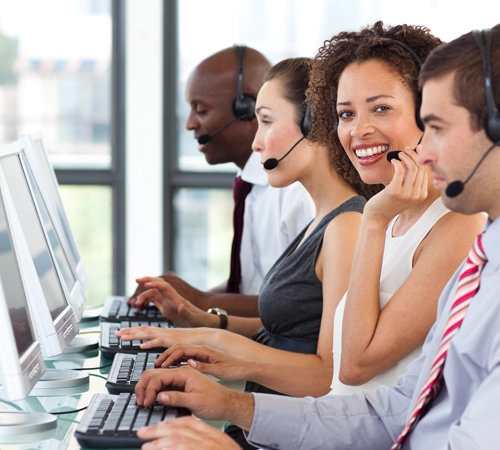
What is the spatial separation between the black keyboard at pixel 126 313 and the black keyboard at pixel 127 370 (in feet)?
1.52

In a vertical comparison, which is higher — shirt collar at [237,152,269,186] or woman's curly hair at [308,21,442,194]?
woman's curly hair at [308,21,442,194]

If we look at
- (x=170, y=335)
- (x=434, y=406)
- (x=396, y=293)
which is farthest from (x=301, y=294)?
(x=434, y=406)

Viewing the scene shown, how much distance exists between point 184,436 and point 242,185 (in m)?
1.61

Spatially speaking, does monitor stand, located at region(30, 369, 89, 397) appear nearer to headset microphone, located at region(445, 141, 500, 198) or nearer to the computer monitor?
the computer monitor

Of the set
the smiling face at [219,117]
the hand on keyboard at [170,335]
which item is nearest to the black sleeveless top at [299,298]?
the hand on keyboard at [170,335]

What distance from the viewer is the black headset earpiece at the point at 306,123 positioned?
6.18 ft

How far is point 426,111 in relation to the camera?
3.57ft

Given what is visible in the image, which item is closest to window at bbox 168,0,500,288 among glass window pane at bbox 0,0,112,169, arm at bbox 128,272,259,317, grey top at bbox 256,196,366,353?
glass window pane at bbox 0,0,112,169

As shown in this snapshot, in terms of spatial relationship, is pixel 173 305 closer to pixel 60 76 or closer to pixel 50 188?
pixel 50 188

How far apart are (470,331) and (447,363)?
6 centimetres

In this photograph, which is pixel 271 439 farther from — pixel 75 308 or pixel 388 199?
pixel 75 308

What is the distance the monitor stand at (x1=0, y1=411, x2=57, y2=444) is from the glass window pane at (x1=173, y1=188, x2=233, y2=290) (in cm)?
276

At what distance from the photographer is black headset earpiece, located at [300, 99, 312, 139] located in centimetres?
188

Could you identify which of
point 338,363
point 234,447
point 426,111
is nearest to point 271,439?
point 234,447
